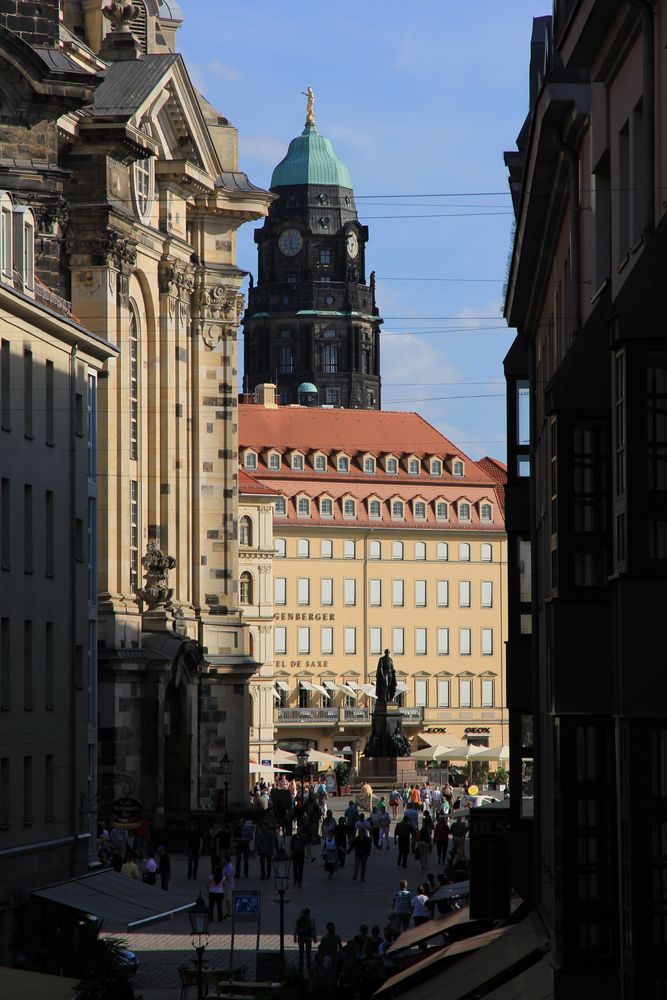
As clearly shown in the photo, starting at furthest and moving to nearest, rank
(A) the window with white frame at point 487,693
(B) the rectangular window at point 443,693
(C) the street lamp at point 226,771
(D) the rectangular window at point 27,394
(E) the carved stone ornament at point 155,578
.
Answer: (A) the window with white frame at point 487,693
(B) the rectangular window at point 443,693
(C) the street lamp at point 226,771
(E) the carved stone ornament at point 155,578
(D) the rectangular window at point 27,394

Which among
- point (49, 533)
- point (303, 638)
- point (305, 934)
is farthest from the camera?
point (303, 638)

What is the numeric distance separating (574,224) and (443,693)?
130 m

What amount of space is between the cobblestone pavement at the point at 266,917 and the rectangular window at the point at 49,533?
7345 mm

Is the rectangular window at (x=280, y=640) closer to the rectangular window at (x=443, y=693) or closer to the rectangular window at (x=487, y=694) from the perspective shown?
the rectangular window at (x=443, y=693)

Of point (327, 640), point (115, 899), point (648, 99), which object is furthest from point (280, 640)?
point (648, 99)

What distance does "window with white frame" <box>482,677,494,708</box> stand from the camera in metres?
150

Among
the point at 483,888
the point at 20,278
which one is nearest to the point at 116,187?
the point at 20,278

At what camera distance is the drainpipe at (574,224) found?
20.4m

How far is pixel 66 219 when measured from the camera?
57.1 meters

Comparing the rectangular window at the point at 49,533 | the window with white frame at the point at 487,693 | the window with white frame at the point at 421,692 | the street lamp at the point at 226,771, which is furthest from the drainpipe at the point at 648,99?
the window with white frame at the point at 487,693

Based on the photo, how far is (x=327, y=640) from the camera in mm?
145875

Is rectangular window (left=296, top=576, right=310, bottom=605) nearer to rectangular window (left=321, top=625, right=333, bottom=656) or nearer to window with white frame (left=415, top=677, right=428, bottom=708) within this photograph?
rectangular window (left=321, top=625, right=333, bottom=656)

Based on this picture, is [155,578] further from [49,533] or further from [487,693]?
[487,693]

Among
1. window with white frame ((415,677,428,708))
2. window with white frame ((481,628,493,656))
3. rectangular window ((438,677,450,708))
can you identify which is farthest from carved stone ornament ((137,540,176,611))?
window with white frame ((481,628,493,656))
